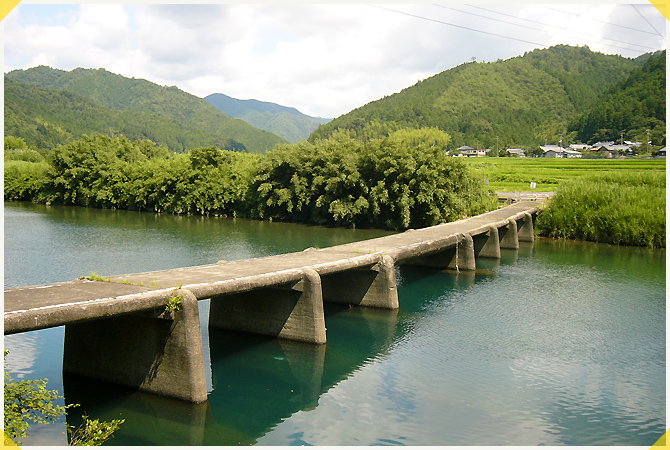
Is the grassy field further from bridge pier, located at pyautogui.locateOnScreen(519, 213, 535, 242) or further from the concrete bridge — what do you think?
the concrete bridge

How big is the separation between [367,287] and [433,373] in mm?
5662

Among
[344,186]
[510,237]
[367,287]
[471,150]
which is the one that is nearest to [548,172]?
[344,186]

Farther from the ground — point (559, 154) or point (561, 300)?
point (559, 154)

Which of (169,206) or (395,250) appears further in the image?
(169,206)

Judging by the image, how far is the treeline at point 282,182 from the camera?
4066 cm

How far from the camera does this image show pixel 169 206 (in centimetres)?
5675

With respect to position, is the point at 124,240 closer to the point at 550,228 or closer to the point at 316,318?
the point at 316,318

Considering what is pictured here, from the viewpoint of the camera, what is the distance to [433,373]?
13.7m

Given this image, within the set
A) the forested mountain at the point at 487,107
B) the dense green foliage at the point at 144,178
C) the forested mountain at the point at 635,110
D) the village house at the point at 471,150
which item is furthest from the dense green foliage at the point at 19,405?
the village house at the point at 471,150

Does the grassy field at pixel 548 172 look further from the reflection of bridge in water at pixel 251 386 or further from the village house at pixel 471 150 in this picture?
the village house at pixel 471 150

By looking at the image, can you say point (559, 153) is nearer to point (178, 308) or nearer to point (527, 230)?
point (527, 230)

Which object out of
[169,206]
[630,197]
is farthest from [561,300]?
[169,206]

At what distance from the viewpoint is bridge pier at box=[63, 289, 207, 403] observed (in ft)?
35.6

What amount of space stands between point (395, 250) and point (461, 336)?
405 cm
